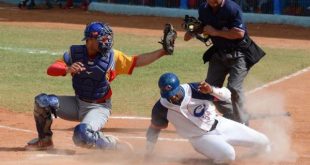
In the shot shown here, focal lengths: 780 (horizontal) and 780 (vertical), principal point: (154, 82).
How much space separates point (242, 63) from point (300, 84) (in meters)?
4.74

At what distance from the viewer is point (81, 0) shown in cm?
3139

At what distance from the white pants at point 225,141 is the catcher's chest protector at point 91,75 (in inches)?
48.9

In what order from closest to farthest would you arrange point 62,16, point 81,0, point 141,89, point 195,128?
point 195,128 < point 141,89 < point 62,16 < point 81,0

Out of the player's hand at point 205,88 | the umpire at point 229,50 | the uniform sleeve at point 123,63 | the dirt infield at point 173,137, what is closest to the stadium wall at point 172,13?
the dirt infield at point 173,137

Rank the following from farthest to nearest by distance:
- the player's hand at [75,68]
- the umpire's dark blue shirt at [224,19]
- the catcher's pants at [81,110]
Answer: the umpire's dark blue shirt at [224,19], the catcher's pants at [81,110], the player's hand at [75,68]

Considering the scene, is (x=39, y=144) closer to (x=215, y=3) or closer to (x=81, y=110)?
(x=81, y=110)

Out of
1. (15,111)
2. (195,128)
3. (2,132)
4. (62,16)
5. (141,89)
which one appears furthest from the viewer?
(62,16)

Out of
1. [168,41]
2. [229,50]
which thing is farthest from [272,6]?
[168,41]

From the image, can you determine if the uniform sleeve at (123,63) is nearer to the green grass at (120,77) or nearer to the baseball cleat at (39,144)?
the baseball cleat at (39,144)

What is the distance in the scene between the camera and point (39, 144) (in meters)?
8.73

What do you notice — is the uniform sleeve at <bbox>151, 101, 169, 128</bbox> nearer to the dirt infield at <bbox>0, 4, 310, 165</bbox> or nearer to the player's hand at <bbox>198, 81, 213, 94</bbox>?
the dirt infield at <bbox>0, 4, 310, 165</bbox>

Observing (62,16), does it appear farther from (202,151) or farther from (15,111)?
(202,151)

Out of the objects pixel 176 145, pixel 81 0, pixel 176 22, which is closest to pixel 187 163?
pixel 176 145

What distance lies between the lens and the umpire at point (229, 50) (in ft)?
31.2
